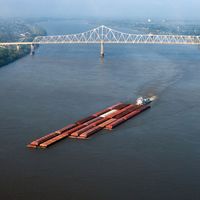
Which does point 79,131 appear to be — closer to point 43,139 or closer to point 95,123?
point 95,123

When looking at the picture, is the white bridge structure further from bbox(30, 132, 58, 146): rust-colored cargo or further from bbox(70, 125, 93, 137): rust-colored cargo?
bbox(30, 132, 58, 146): rust-colored cargo

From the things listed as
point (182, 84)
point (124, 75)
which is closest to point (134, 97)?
point (182, 84)

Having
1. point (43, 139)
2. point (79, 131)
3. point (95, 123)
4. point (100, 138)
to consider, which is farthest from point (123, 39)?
point (43, 139)

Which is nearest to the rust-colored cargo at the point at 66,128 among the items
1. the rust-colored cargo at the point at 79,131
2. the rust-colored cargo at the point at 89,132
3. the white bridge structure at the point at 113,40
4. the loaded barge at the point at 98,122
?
the loaded barge at the point at 98,122

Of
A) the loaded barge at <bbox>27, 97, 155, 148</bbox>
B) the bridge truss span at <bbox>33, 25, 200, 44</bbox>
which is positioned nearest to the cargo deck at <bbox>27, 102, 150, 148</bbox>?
the loaded barge at <bbox>27, 97, 155, 148</bbox>

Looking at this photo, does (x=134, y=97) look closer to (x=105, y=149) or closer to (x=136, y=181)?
(x=105, y=149)
